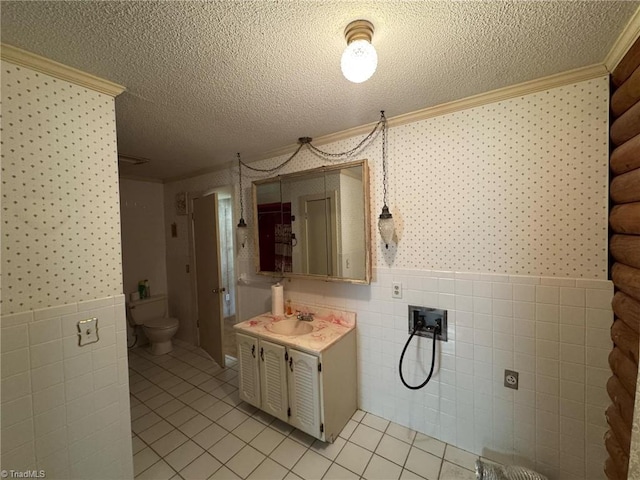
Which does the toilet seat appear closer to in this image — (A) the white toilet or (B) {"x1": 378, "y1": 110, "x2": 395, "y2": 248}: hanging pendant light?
(A) the white toilet

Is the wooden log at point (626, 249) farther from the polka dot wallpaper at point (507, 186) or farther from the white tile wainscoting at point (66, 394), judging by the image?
the white tile wainscoting at point (66, 394)

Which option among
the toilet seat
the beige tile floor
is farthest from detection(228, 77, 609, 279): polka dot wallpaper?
the toilet seat

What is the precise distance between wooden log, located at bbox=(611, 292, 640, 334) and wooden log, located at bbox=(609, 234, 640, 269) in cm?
15

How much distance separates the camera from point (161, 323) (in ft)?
9.87

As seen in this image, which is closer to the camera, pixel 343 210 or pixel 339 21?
pixel 339 21

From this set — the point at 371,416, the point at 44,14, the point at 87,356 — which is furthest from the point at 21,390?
the point at 371,416

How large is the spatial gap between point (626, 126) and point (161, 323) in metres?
4.03

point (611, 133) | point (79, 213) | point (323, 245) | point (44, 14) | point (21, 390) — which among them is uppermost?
point (44, 14)

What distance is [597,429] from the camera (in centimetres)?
124

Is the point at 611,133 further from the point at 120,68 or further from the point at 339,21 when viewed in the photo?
the point at 120,68

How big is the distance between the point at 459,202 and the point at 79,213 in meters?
1.98

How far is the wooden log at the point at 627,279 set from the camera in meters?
0.97

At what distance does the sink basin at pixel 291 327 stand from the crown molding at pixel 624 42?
2.21 m

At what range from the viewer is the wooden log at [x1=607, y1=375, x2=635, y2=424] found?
101 centimetres
